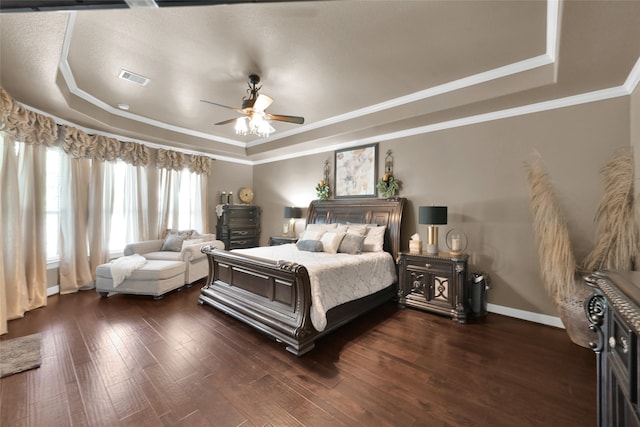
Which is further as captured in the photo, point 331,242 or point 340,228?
point 340,228

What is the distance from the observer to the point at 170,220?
5391 mm

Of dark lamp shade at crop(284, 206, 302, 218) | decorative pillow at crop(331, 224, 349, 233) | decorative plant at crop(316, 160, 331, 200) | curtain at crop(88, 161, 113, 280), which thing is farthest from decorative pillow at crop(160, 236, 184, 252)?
decorative pillow at crop(331, 224, 349, 233)

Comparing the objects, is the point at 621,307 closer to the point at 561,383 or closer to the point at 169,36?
the point at 561,383

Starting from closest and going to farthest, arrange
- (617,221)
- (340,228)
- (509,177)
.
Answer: (617,221) < (509,177) < (340,228)

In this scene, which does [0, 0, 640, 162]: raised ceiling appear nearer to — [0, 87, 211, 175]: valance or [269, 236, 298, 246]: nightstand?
[0, 87, 211, 175]: valance

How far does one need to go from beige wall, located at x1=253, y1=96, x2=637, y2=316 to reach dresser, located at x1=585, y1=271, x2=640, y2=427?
7.54 feet

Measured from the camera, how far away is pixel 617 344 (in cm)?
101

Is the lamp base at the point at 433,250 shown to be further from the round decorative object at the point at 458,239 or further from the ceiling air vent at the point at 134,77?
the ceiling air vent at the point at 134,77

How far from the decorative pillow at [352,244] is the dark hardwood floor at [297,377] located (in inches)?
39.0

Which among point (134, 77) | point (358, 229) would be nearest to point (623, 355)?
point (358, 229)

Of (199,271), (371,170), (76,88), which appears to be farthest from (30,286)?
(371,170)

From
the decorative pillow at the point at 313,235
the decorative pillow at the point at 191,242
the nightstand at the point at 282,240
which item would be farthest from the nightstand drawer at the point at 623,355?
the decorative pillow at the point at 191,242

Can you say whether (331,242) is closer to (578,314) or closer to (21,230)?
(578,314)

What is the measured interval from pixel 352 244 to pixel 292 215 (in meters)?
2.08
